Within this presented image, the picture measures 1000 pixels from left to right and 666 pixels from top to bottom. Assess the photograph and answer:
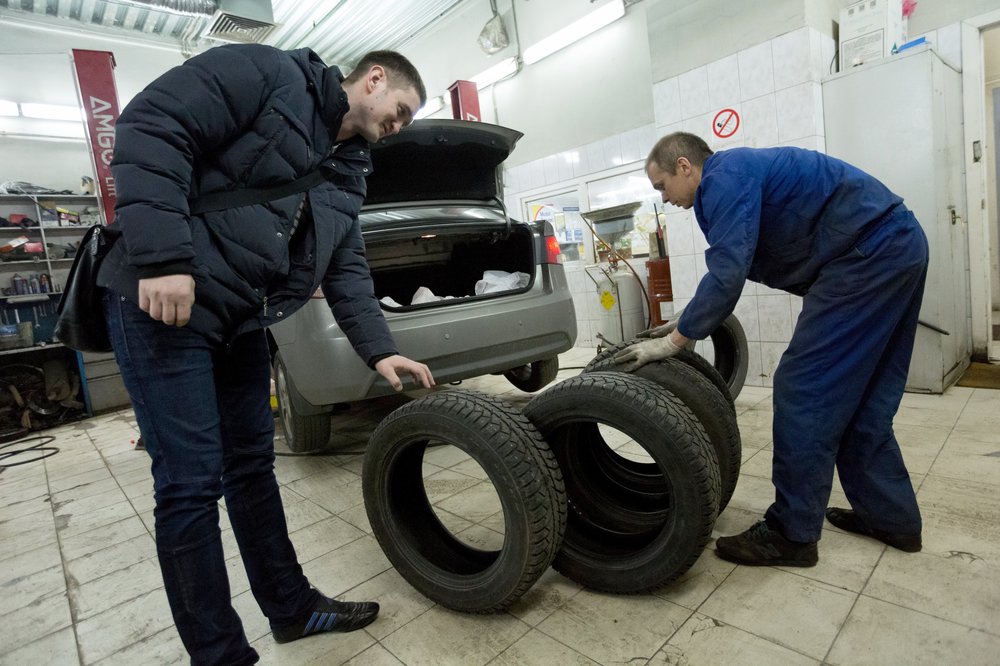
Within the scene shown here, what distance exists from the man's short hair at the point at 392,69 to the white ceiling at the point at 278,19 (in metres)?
5.76

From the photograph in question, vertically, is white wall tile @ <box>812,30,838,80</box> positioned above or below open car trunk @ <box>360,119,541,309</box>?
above

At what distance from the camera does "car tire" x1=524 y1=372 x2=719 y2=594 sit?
1378mm

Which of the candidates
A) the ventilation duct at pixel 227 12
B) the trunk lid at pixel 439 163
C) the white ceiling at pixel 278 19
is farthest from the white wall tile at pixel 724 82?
the ventilation duct at pixel 227 12

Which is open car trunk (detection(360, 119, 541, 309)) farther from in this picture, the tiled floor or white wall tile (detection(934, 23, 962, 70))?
white wall tile (detection(934, 23, 962, 70))

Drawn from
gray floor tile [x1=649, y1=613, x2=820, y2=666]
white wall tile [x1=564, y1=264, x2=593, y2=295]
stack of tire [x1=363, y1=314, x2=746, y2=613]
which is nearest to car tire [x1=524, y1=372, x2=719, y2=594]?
stack of tire [x1=363, y1=314, x2=746, y2=613]

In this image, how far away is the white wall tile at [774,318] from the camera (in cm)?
360

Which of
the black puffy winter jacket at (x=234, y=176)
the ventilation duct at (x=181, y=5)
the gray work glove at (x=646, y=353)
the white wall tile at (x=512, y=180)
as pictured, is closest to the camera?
the black puffy winter jacket at (x=234, y=176)

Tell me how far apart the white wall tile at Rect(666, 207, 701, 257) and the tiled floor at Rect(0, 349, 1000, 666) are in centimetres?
195

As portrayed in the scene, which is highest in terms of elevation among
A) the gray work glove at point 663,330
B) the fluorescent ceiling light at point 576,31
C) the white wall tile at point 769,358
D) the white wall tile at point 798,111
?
the fluorescent ceiling light at point 576,31

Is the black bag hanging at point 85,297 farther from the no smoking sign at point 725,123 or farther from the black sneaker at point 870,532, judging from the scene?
the no smoking sign at point 725,123

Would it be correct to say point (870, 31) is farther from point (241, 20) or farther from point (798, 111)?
point (241, 20)

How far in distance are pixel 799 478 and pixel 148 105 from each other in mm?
1913

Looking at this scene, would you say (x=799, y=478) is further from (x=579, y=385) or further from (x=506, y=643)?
(x=506, y=643)

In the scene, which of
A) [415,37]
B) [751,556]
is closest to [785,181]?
[751,556]
